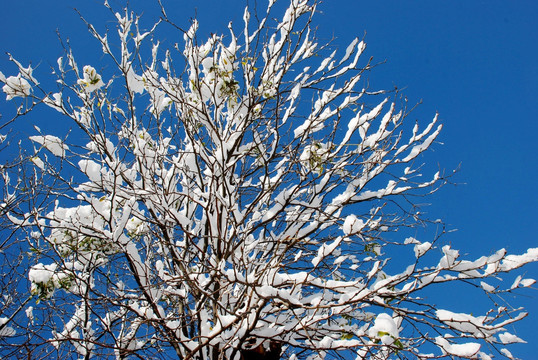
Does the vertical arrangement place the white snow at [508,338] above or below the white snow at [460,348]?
above

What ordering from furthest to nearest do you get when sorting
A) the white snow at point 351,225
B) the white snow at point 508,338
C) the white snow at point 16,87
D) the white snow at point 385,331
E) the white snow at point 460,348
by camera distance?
the white snow at point 16,87 → the white snow at point 508,338 → the white snow at point 351,225 → the white snow at point 460,348 → the white snow at point 385,331

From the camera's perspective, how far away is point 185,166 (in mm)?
4090

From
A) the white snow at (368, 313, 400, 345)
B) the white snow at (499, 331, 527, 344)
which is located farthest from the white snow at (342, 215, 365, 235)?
the white snow at (499, 331, 527, 344)

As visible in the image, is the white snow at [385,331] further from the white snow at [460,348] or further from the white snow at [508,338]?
the white snow at [508,338]

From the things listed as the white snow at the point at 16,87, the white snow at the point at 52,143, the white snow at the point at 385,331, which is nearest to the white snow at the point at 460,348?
the white snow at the point at 385,331

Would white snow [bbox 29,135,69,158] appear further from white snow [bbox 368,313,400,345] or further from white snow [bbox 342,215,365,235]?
white snow [bbox 368,313,400,345]

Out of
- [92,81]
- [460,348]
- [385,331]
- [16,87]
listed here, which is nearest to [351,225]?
[385,331]

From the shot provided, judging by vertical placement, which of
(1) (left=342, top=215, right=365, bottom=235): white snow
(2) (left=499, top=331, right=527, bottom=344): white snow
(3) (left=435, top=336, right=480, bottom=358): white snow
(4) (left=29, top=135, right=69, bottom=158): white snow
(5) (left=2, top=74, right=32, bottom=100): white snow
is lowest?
(3) (left=435, top=336, right=480, bottom=358): white snow

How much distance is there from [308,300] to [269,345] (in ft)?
1.99

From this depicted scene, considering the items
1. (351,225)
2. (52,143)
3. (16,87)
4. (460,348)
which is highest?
(16,87)

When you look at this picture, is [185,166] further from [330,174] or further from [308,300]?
[308,300]

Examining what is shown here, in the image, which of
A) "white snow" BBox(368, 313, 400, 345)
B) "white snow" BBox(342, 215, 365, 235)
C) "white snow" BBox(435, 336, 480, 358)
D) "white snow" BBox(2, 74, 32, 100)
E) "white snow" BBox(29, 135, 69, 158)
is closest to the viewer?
"white snow" BBox(368, 313, 400, 345)

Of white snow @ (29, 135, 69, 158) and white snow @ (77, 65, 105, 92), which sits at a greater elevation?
white snow @ (77, 65, 105, 92)

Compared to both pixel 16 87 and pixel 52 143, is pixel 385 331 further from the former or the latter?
pixel 16 87
